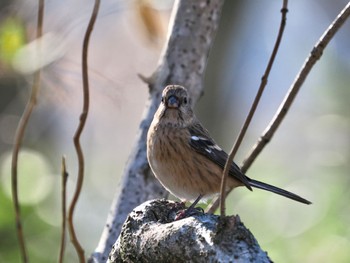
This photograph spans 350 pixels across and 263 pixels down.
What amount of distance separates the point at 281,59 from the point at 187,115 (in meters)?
5.18

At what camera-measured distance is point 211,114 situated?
7730 mm

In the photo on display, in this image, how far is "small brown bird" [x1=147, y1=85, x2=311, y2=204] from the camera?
154 inches

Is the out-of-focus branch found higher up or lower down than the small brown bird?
higher up

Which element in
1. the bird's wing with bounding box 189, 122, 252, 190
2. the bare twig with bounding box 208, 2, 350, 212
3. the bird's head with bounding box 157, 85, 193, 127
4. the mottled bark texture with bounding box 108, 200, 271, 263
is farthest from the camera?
the bird's wing with bounding box 189, 122, 252, 190

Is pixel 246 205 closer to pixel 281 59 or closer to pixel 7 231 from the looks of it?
pixel 7 231

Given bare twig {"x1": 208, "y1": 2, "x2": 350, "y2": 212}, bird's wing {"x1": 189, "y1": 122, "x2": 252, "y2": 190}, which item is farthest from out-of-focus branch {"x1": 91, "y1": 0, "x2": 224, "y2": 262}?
bird's wing {"x1": 189, "y1": 122, "x2": 252, "y2": 190}

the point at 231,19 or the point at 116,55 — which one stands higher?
the point at 231,19

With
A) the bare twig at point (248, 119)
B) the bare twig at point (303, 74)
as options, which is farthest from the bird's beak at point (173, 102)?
the bare twig at point (248, 119)

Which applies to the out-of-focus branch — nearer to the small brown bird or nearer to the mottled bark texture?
the small brown bird

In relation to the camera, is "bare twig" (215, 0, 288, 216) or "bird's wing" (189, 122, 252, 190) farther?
"bird's wing" (189, 122, 252, 190)

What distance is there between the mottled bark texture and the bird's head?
1.21 m

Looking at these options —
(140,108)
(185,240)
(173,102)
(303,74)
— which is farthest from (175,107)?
(140,108)

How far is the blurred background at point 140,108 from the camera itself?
428 centimetres

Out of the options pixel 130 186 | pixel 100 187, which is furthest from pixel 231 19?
pixel 130 186
